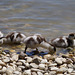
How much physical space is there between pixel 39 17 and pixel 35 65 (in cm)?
431

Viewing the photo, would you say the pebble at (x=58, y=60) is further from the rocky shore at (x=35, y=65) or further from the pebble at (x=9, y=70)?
the pebble at (x=9, y=70)

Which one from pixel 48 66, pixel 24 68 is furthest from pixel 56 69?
pixel 24 68

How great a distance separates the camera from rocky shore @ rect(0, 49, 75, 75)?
4.53 metres

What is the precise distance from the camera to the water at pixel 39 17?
787cm

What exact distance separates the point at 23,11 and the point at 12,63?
4.85m

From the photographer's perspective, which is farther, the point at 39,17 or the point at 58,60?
the point at 39,17

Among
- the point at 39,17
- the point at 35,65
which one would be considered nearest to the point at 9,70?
the point at 35,65

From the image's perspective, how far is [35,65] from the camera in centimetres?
488

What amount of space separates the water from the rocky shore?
2.10 m

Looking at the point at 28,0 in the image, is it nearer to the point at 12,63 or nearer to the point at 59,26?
the point at 59,26

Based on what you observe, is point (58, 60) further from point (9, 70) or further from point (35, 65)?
point (9, 70)

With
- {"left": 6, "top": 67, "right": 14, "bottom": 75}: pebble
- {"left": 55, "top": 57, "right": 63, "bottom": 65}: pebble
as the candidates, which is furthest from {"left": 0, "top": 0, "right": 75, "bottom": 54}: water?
{"left": 6, "top": 67, "right": 14, "bottom": 75}: pebble

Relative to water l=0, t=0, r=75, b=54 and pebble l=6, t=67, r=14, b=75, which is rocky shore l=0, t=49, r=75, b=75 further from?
water l=0, t=0, r=75, b=54

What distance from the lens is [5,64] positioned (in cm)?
483
